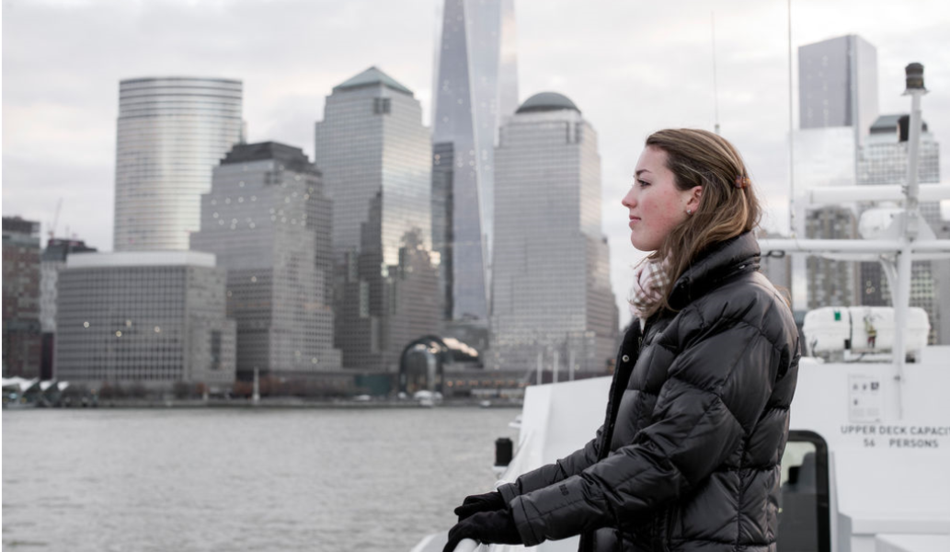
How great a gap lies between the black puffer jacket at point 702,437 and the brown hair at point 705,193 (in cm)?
5

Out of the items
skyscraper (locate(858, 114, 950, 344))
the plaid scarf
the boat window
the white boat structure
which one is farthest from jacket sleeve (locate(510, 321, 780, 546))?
skyscraper (locate(858, 114, 950, 344))

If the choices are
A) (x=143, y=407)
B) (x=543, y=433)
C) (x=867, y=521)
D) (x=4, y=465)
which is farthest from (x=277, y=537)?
(x=143, y=407)

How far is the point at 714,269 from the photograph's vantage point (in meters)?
2.71

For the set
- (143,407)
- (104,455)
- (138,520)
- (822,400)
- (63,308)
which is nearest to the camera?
(822,400)

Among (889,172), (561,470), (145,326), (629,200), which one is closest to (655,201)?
(629,200)

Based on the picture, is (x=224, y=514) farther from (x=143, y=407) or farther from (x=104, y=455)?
(x=143, y=407)

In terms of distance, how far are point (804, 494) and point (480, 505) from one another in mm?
6291

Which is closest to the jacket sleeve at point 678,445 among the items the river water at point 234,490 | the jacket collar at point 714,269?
the jacket collar at point 714,269

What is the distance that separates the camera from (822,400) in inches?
332

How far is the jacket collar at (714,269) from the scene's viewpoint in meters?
2.71

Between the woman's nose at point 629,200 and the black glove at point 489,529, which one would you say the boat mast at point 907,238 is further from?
the black glove at point 489,529

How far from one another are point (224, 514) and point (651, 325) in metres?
38.2

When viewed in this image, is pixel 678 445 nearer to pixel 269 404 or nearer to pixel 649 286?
pixel 649 286

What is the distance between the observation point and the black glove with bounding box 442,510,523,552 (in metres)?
2.61
